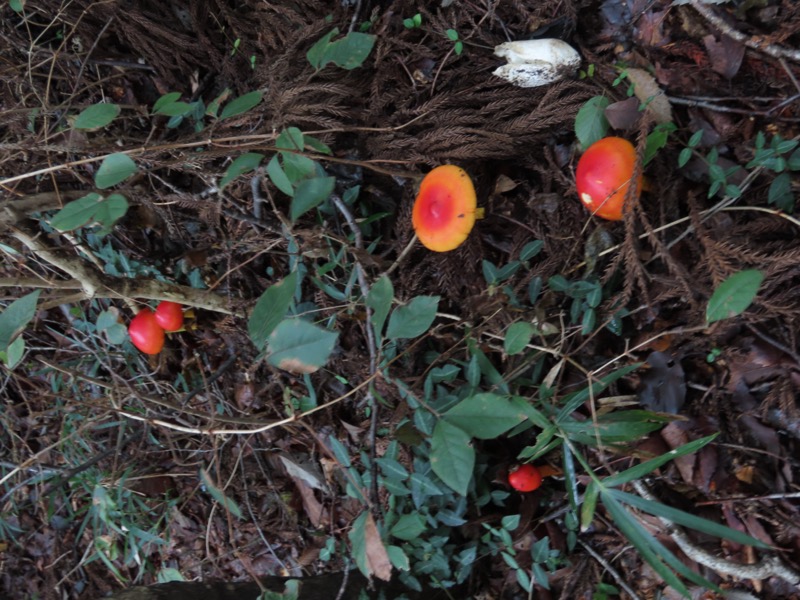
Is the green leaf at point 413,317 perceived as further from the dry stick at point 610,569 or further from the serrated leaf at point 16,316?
the dry stick at point 610,569

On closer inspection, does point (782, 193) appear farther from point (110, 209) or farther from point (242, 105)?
point (110, 209)

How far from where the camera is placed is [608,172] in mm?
1417

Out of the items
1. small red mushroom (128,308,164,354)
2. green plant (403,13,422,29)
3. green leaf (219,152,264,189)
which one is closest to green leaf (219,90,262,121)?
green leaf (219,152,264,189)

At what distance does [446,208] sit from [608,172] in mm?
435

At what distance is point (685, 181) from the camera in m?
1.62

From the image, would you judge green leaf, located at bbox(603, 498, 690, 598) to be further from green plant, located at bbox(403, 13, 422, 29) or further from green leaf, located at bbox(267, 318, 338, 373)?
green plant, located at bbox(403, 13, 422, 29)

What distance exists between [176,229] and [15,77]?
2.95ft

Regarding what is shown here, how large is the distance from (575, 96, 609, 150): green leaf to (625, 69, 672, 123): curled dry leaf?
13 cm

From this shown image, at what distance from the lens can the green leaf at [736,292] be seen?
1.18 meters

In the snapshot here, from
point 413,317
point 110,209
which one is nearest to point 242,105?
point 110,209

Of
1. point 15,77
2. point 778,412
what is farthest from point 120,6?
point 778,412

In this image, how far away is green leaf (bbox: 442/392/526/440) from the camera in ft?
3.74

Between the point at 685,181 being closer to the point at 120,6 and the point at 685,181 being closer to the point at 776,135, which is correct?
the point at 776,135

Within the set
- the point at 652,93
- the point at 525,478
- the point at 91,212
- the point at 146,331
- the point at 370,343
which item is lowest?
the point at 525,478
